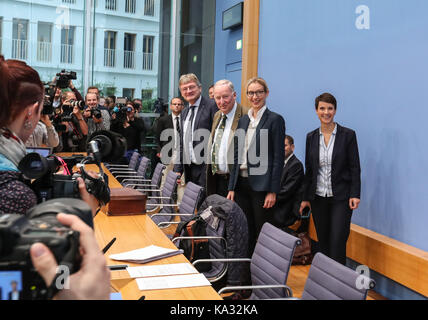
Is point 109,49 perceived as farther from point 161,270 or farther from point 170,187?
point 161,270

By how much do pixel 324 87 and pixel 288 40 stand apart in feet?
3.64

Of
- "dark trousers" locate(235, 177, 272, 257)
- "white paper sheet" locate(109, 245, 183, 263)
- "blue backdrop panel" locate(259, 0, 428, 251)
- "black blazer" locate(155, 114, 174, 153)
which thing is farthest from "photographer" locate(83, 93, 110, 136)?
"white paper sheet" locate(109, 245, 183, 263)

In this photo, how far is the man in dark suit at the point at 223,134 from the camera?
3.81 m

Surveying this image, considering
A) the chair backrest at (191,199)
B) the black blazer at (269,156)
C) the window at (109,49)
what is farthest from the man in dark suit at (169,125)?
the black blazer at (269,156)

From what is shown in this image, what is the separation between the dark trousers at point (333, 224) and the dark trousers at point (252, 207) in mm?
391

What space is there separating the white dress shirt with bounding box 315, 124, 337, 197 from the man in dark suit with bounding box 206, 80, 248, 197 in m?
0.72

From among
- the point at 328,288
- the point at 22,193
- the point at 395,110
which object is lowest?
the point at 328,288

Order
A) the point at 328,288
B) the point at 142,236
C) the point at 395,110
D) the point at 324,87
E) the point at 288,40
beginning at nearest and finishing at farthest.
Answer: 1. the point at 328,288
2. the point at 142,236
3. the point at 395,110
4. the point at 324,87
5. the point at 288,40

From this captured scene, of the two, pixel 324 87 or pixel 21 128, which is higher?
pixel 324 87

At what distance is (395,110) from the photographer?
139 inches

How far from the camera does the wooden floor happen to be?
12.0ft
